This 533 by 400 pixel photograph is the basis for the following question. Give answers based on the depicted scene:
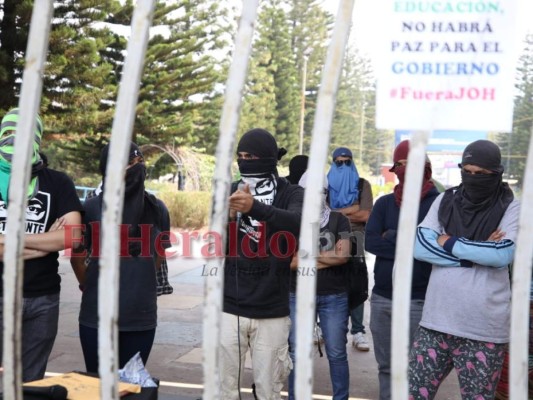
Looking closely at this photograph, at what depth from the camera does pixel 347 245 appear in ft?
12.4

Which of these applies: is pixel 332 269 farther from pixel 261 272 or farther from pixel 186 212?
pixel 186 212

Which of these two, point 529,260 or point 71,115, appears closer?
point 529,260

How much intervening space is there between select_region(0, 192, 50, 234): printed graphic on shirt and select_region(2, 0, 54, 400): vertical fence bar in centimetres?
127

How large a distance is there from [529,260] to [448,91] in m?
0.44

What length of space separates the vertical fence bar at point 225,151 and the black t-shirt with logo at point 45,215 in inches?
60.7

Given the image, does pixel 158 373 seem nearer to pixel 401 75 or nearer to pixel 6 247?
pixel 6 247

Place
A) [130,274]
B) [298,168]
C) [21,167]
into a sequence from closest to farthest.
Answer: [21,167]
[130,274]
[298,168]

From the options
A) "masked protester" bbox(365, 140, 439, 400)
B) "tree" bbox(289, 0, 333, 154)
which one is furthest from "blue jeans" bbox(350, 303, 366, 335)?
"tree" bbox(289, 0, 333, 154)

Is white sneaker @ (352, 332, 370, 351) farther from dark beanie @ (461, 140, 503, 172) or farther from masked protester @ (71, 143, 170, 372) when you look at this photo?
dark beanie @ (461, 140, 503, 172)

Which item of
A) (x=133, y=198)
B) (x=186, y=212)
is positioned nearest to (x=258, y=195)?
(x=133, y=198)

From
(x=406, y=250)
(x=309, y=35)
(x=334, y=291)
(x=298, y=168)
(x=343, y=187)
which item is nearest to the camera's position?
(x=406, y=250)

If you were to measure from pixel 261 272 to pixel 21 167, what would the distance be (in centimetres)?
175

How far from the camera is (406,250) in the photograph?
1.46 meters

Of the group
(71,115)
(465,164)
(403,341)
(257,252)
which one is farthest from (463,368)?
(71,115)
